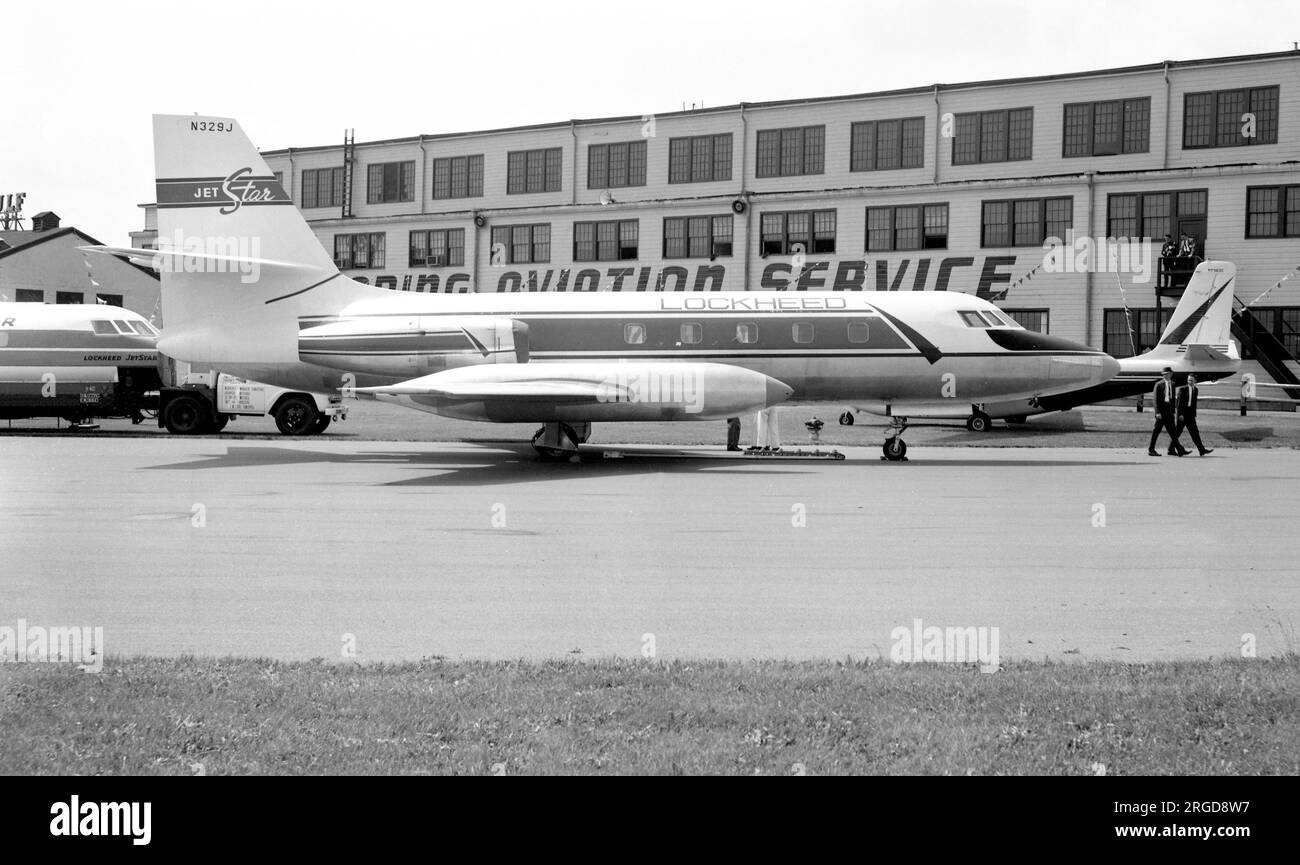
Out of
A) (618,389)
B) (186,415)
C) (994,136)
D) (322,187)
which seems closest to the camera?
(618,389)

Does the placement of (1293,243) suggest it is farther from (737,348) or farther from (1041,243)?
(737,348)

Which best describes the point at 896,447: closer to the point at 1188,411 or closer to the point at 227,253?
the point at 1188,411

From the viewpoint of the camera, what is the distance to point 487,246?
53344 mm

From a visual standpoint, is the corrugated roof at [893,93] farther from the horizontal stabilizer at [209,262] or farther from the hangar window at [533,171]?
the horizontal stabilizer at [209,262]

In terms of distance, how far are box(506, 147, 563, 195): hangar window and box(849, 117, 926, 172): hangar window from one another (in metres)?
13.1

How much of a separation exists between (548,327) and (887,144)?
26657 mm

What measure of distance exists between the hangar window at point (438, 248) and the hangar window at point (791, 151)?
45.8 ft

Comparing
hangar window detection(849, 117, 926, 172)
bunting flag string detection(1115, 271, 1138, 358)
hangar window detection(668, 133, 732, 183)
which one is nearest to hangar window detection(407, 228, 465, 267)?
hangar window detection(668, 133, 732, 183)

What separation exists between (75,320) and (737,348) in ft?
68.1

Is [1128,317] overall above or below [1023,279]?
below

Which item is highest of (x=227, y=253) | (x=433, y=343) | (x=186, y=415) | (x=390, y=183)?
(x=390, y=183)

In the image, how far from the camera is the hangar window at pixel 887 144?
46812 mm

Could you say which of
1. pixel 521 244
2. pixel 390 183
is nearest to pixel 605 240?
pixel 521 244

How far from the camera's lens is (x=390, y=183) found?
5616 cm
